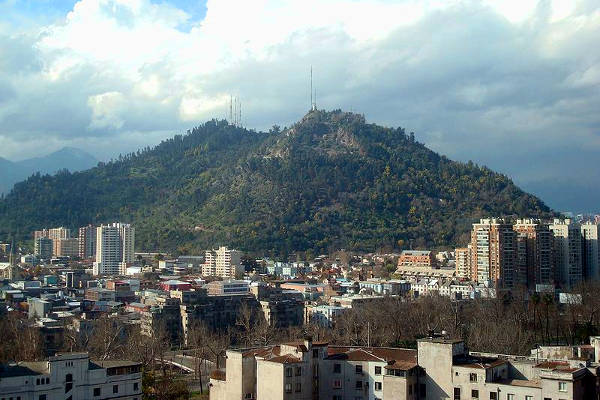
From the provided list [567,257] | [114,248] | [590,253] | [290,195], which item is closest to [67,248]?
[114,248]

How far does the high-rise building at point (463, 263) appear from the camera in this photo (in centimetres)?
5742

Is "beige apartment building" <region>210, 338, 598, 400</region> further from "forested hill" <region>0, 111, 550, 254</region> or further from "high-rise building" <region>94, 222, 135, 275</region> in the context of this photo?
"forested hill" <region>0, 111, 550, 254</region>

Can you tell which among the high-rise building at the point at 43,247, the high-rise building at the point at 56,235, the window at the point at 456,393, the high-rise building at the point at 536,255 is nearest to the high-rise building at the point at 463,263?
the high-rise building at the point at 536,255

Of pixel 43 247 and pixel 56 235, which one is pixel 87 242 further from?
pixel 56 235

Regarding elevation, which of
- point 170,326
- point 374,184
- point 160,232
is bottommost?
point 170,326

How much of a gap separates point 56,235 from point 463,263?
53525 millimetres

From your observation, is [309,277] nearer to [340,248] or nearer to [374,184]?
[340,248]

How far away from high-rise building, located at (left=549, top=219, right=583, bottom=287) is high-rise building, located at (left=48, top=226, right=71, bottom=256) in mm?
57398

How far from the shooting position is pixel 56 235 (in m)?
91.1

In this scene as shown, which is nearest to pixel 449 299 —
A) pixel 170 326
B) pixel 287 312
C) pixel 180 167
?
pixel 287 312

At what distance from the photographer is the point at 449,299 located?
4466cm

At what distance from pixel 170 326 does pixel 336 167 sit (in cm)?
6074

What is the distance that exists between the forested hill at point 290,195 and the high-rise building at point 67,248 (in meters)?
7.67

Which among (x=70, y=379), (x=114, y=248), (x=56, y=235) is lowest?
(x=70, y=379)
